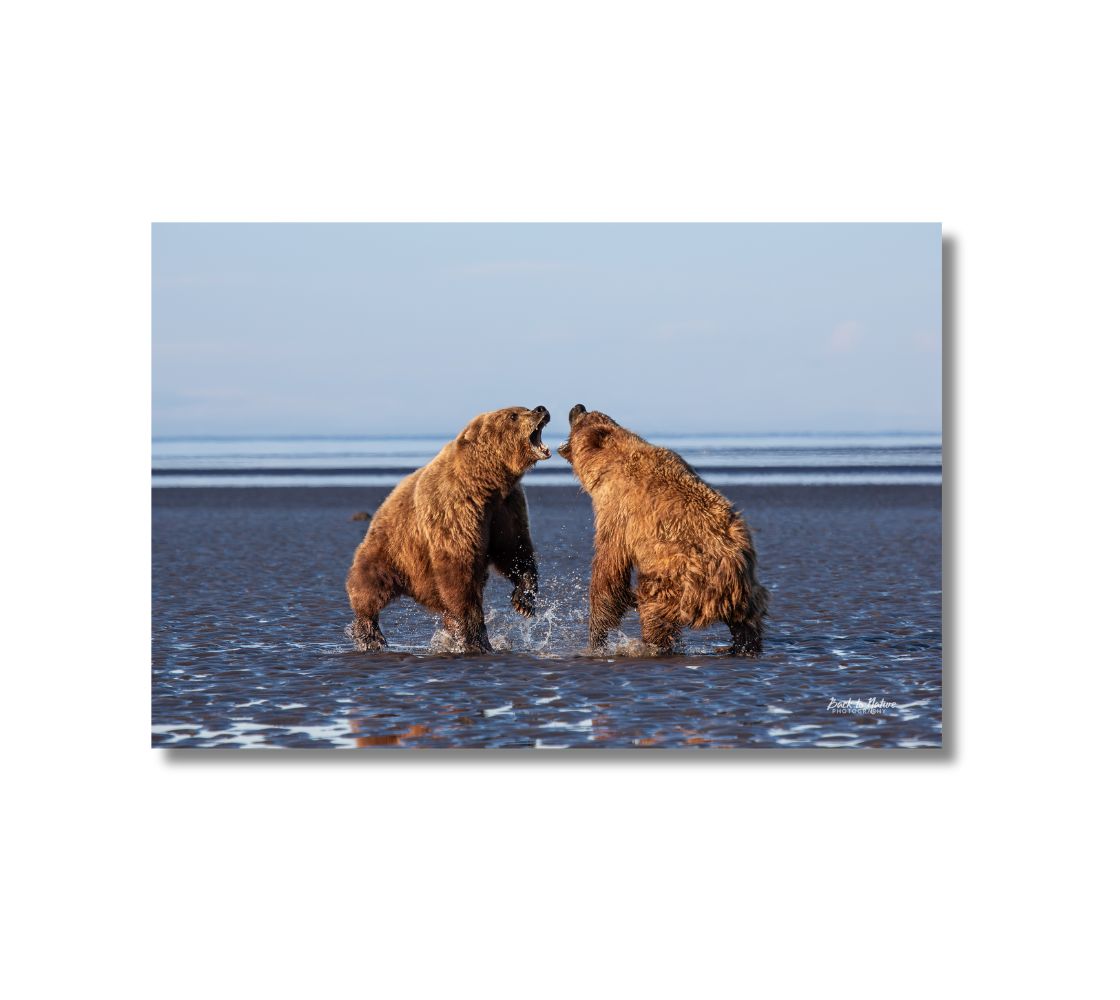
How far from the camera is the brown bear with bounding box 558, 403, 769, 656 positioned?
10695 millimetres

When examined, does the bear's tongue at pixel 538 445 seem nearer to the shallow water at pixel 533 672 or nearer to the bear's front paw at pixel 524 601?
the bear's front paw at pixel 524 601

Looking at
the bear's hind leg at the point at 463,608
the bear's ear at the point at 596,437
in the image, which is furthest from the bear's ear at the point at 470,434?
the bear's hind leg at the point at 463,608

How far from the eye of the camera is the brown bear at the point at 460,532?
37.2 ft

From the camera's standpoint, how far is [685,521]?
10.8m

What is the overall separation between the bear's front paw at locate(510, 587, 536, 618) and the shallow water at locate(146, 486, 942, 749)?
241 mm

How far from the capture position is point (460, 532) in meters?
11.4

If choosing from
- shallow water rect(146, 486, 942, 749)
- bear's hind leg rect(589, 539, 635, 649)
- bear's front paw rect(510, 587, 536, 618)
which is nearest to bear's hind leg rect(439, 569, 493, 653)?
shallow water rect(146, 486, 942, 749)

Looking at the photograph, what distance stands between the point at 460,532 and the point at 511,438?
2.38ft

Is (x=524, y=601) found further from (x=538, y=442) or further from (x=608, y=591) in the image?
(x=538, y=442)

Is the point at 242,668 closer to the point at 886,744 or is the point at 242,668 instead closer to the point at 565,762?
the point at 565,762

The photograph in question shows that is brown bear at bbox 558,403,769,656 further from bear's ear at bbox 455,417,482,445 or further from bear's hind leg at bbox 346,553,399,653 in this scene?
bear's hind leg at bbox 346,553,399,653

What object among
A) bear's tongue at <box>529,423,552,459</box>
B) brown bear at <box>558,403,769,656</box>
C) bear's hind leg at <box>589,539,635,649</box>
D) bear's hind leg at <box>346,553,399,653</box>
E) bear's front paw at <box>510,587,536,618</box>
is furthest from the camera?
bear's front paw at <box>510,587,536,618</box>

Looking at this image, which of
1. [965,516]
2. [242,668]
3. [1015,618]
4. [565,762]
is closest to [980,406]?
[965,516]

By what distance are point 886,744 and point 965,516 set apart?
1.48m
